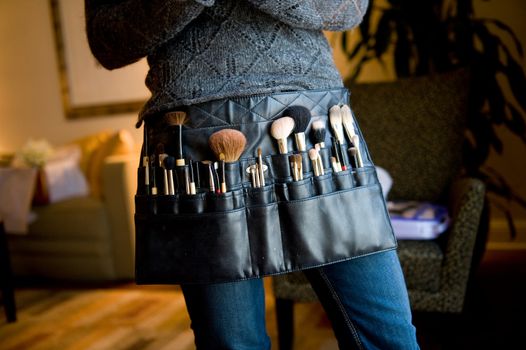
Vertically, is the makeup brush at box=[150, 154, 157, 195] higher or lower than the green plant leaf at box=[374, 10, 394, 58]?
lower

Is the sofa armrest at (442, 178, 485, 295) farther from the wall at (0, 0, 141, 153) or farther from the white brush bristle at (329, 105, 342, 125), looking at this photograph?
the wall at (0, 0, 141, 153)

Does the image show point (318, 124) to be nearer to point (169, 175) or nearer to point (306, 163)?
point (306, 163)

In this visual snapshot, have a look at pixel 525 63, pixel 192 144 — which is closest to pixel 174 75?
pixel 192 144

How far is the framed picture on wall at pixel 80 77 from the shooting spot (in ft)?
11.2

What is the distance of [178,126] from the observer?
59 centimetres

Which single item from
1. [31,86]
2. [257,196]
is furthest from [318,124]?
[31,86]

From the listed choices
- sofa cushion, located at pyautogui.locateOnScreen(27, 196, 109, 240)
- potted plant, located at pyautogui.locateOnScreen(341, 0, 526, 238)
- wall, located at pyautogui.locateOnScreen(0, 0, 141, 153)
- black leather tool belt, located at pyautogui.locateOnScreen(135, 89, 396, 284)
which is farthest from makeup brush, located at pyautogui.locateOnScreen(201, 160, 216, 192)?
wall, located at pyautogui.locateOnScreen(0, 0, 141, 153)

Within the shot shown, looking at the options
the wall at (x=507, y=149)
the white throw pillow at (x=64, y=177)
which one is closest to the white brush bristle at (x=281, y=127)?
the wall at (x=507, y=149)

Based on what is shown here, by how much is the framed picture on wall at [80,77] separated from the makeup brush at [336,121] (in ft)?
9.56

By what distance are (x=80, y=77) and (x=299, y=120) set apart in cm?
329

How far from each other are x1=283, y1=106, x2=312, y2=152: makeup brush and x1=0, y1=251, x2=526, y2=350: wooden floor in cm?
99

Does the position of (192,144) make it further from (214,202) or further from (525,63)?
(525,63)

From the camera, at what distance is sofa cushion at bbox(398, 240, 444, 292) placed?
4.41ft

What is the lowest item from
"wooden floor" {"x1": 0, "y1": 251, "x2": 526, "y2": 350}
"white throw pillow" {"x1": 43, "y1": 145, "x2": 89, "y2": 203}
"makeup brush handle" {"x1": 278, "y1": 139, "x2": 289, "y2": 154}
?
"wooden floor" {"x1": 0, "y1": 251, "x2": 526, "y2": 350}
